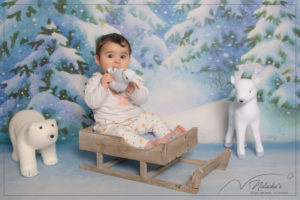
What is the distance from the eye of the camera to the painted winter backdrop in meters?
2.65

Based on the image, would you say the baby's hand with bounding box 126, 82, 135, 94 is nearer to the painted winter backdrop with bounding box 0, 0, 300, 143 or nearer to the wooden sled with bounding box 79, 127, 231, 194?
the wooden sled with bounding box 79, 127, 231, 194

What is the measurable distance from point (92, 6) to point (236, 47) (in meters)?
1.08

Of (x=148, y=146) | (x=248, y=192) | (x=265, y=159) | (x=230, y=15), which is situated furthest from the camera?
(x=230, y=15)

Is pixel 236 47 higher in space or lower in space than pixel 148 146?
higher

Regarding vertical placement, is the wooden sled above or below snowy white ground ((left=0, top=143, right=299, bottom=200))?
above

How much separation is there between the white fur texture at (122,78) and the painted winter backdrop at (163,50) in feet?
1.86

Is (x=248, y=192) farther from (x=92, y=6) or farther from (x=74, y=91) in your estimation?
(x=92, y=6)

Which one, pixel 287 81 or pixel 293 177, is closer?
pixel 293 177

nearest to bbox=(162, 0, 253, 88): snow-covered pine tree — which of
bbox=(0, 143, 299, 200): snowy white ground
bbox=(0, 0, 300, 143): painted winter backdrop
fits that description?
bbox=(0, 0, 300, 143): painted winter backdrop

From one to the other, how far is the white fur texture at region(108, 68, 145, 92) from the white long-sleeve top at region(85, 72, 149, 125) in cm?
7

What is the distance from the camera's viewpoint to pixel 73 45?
269 cm

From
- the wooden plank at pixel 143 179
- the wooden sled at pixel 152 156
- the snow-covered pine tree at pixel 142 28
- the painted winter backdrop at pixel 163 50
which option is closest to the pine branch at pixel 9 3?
the painted winter backdrop at pixel 163 50

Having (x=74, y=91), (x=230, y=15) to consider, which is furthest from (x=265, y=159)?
(x=74, y=91)
